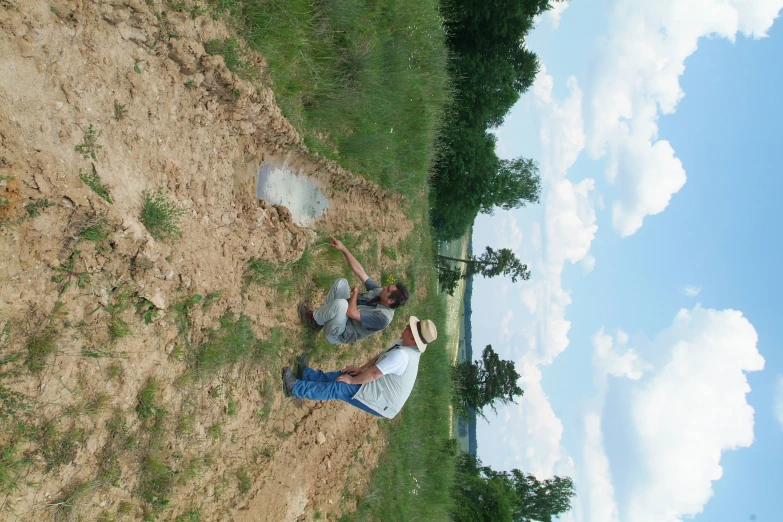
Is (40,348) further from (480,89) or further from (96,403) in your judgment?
(480,89)

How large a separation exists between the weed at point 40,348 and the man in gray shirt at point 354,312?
11.1ft

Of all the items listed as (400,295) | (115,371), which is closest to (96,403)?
(115,371)

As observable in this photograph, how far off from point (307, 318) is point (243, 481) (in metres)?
2.31

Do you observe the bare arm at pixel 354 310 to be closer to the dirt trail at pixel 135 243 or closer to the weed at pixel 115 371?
the dirt trail at pixel 135 243

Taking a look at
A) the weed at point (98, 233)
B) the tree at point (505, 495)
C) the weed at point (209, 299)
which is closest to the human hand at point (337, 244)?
A: the weed at point (209, 299)

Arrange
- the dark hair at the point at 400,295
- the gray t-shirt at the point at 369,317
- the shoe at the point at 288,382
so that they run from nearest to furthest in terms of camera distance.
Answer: the dark hair at the point at 400,295 → the shoe at the point at 288,382 → the gray t-shirt at the point at 369,317

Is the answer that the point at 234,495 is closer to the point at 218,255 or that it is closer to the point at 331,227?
the point at 218,255

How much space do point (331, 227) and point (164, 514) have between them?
16.7ft

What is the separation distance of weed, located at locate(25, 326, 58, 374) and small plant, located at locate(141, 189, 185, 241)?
4.07 feet

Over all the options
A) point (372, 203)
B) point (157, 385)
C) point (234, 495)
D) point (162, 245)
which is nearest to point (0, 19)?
point (162, 245)

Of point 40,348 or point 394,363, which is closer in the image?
point 40,348

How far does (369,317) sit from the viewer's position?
6.52 meters

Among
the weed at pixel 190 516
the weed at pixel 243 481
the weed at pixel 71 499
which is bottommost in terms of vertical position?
the weed at pixel 71 499

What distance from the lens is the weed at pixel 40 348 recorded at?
136 inches
